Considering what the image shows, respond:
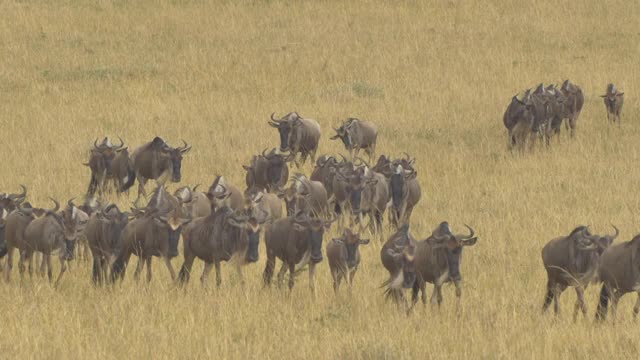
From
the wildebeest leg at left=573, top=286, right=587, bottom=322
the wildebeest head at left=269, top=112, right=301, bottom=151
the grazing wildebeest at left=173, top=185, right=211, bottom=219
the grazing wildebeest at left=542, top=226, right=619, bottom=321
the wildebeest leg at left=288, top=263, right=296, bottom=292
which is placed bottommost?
the wildebeest leg at left=573, top=286, right=587, bottom=322

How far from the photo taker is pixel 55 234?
13.5 meters

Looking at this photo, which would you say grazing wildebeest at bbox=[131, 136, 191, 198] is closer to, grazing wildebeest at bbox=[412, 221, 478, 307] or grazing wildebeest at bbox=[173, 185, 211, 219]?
grazing wildebeest at bbox=[173, 185, 211, 219]

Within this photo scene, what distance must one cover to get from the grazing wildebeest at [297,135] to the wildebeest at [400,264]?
32.5 feet

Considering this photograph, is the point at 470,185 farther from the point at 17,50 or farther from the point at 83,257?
the point at 17,50

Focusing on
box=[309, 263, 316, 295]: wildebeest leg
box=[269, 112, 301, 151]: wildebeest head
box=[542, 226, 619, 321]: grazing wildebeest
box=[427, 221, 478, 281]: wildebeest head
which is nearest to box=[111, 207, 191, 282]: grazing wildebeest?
box=[309, 263, 316, 295]: wildebeest leg

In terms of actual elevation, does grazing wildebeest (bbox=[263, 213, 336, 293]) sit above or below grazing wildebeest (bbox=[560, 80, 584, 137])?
below

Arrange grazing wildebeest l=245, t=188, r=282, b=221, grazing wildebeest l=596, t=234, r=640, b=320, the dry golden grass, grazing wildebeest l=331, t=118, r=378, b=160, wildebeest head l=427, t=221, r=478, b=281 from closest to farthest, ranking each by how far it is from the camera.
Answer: the dry golden grass → grazing wildebeest l=596, t=234, r=640, b=320 → wildebeest head l=427, t=221, r=478, b=281 → grazing wildebeest l=245, t=188, r=282, b=221 → grazing wildebeest l=331, t=118, r=378, b=160

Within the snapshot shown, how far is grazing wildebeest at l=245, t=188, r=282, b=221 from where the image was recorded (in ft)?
50.3

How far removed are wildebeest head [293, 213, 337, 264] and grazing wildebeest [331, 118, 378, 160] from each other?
9.75 meters

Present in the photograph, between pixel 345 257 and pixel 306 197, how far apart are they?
442 cm

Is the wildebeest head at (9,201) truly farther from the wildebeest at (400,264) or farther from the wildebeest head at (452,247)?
the wildebeest head at (452,247)

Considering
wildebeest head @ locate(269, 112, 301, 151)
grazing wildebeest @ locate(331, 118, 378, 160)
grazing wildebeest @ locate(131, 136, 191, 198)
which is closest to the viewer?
grazing wildebeest @ locate(131, 136, 191, 198)

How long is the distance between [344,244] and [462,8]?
28187 mm

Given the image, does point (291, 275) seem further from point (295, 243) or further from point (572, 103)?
point (572, 103)
